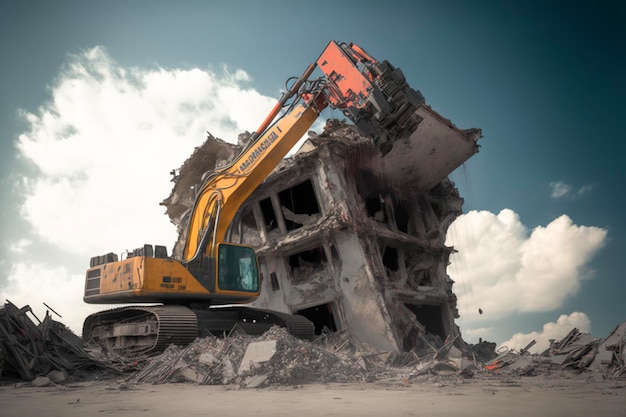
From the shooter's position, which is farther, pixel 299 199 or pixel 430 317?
pixel 299 199

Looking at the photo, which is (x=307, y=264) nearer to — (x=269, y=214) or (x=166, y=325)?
(x=269, y=214)

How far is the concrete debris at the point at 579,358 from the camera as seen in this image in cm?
841

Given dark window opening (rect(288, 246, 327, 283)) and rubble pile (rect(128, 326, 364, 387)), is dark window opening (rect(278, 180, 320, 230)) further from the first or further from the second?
rubble pile (rect(128, 326, 364, 387))

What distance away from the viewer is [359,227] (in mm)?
15016

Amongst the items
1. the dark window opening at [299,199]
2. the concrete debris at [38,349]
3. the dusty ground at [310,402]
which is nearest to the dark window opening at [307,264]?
the dark window opening at [299,199]

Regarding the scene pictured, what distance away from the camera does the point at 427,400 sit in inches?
187

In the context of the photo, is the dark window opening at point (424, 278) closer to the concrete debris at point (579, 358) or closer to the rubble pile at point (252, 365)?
the concrete debris at point (579, 358)

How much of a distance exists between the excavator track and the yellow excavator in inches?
0.9

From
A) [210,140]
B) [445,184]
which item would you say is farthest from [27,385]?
[445,184]

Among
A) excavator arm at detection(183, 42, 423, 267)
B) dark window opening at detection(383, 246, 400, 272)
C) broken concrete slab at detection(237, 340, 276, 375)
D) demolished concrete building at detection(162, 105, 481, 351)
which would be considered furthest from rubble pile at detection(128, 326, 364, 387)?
dark window opening at detection(383, 246, 400, 272)

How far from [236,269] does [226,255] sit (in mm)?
468

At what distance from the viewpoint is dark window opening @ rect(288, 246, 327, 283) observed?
54.3 ft

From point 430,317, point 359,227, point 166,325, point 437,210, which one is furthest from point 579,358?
point 437,210

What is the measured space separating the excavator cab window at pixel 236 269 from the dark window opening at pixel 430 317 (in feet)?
29.8
